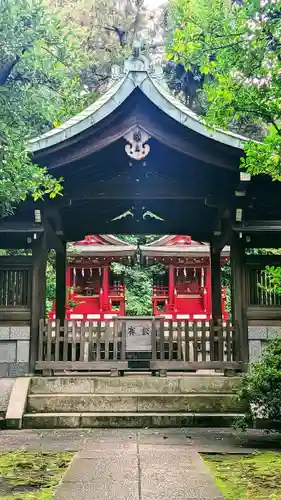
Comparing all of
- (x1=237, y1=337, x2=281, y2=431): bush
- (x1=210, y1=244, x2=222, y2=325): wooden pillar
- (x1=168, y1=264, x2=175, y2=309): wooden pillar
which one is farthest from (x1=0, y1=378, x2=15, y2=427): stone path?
(x1=168, y1=264, x2=175, y2=309): wooden pillar

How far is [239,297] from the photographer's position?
29.0 feet

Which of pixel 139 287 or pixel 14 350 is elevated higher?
pixel 139 287

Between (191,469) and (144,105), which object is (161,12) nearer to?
(144,105)

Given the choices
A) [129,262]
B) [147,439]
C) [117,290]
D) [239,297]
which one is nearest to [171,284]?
[129,262]

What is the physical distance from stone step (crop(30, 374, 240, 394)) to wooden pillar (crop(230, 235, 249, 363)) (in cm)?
61

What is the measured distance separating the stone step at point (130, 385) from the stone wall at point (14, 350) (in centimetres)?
49

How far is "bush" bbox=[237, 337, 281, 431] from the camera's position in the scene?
5988mm

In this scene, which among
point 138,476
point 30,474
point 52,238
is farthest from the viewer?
point 52,238

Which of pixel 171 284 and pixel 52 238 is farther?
pixel 171 284

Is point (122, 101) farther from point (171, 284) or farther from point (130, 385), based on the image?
point (171, 284)

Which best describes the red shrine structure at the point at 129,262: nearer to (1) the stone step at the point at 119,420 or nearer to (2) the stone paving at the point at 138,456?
(1) the stone step at the point at 119,420

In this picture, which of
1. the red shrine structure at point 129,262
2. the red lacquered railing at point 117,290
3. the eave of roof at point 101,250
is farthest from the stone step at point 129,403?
the red lacquered railing at point 117,290

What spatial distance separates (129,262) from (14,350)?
1350cm

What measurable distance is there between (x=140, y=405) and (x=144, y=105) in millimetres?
4859
